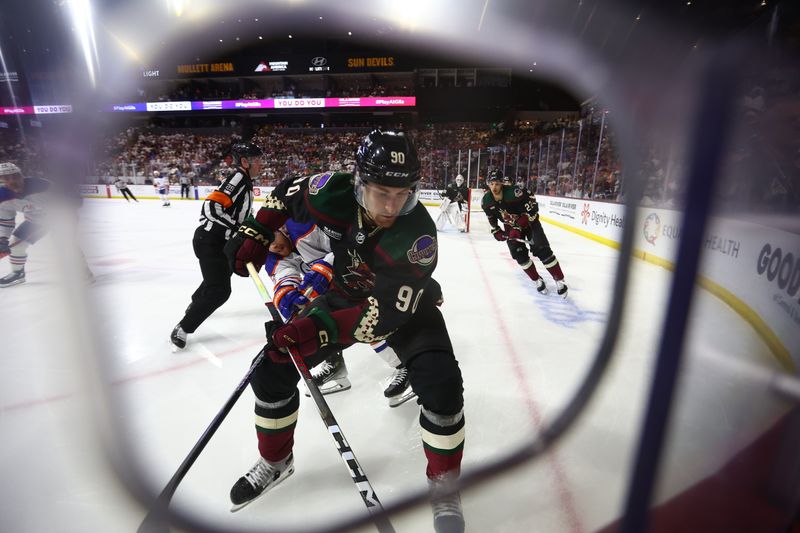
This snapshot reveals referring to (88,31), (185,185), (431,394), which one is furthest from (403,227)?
(185,185)

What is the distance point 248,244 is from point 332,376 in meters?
0.81

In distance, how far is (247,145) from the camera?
2600 millimetres

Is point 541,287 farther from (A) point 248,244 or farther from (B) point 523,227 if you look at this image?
(A) point 248,244

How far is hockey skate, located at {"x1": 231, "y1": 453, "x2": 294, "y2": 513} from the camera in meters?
1.36

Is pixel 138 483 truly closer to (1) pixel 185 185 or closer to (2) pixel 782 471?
(2) pixel 782 471

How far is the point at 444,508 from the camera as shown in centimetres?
128

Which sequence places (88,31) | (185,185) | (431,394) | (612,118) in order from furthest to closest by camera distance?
(185,185) → (431,394) → (88,31) → (612,118)

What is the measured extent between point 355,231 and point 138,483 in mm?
976

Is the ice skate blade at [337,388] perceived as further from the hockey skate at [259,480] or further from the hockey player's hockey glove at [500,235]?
the hockey player's hockey glove at [500,235]

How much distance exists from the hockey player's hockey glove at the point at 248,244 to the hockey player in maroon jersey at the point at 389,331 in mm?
514

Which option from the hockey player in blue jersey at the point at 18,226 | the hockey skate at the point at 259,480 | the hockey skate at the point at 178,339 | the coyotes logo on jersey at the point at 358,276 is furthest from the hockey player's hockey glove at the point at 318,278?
the hockey player in blue jersey at the point at 18,226

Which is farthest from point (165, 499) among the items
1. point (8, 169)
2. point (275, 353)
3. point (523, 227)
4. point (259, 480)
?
point (8, 169)

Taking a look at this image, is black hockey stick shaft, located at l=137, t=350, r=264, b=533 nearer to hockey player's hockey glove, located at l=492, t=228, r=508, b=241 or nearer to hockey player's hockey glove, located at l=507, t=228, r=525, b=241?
hockey player's hockey glove, located at l=507, t=228, r=525, b=241

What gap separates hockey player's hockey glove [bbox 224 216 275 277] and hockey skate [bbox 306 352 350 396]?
627mm
